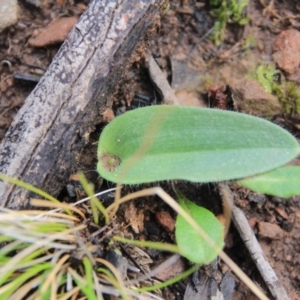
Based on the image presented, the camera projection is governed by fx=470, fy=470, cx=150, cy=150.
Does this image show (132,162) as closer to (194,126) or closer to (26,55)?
(194,126)

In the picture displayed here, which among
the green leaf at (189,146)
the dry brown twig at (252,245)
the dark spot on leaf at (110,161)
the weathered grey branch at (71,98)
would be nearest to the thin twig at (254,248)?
the dry brown twig at (252,245)

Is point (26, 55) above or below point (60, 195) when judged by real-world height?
above

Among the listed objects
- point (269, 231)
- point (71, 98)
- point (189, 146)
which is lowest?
point (269, 231)

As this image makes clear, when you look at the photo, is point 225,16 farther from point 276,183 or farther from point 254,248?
point 254,248

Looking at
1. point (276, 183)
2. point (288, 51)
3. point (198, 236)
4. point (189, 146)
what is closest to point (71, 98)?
point (189, 146)

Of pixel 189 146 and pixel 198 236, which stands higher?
pixel 189 146

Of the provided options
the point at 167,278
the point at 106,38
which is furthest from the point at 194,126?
the point at 167,278

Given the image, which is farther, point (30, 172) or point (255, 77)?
point (255, 77)

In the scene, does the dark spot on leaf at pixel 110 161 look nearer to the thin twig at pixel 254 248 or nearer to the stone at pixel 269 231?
the thin twig at pixel 254 248
